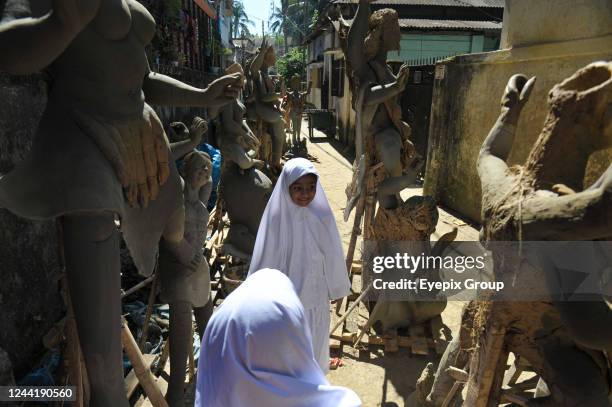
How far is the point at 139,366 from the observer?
2.28m

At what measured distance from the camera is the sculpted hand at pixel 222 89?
2.41m

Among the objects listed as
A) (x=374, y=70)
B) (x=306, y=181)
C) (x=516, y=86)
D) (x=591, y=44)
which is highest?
(x=591, y=44)

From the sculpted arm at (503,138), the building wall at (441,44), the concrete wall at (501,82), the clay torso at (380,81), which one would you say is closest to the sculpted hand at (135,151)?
the sculpted arm at (503,138)

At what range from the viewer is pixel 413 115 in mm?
10500

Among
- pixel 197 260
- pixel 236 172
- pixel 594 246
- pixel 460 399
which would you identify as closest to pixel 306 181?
pixel 197 260

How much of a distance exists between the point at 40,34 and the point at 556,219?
2.04 m

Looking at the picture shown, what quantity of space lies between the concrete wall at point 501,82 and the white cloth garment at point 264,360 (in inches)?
168

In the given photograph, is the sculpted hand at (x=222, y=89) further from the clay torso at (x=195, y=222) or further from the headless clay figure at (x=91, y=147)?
the clay torso at (x=195, y=222)

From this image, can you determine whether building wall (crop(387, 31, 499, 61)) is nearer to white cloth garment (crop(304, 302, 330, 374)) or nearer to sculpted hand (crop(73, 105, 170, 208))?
white cloth garment (crop(304, 302, 330, 374))

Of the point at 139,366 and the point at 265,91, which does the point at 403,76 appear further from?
the point at 139,366

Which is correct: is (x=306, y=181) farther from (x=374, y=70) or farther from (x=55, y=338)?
(x=374, y=70)

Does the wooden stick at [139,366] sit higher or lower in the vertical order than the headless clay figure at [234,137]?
lower

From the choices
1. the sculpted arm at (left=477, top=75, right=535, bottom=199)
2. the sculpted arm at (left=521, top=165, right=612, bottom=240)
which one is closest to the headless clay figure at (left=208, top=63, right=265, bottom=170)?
the sculpted arm at (left=477, top=75, right=535, bottom=199)

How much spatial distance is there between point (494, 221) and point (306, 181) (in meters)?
1.17
